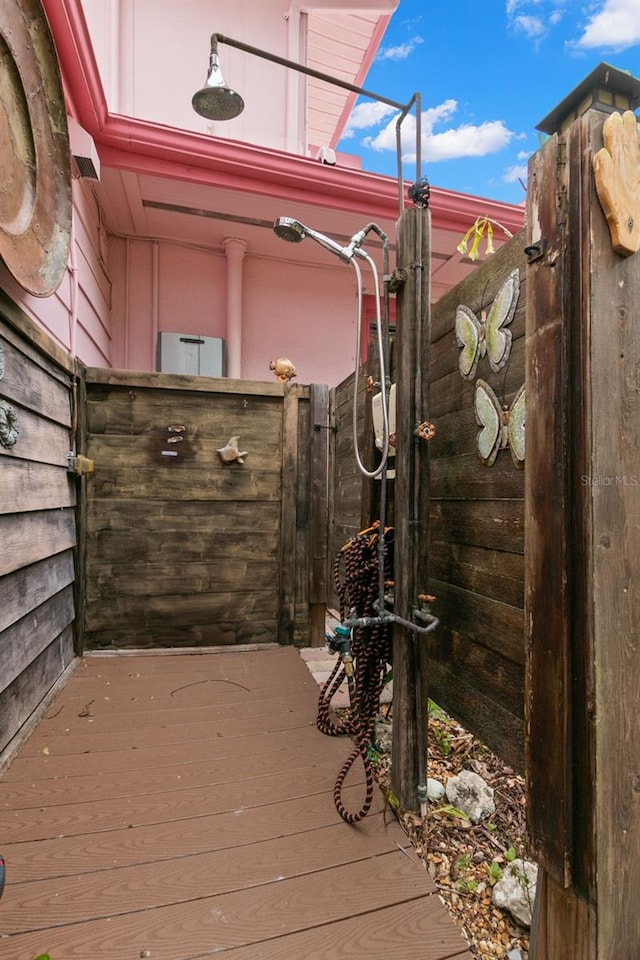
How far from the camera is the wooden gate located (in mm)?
2354

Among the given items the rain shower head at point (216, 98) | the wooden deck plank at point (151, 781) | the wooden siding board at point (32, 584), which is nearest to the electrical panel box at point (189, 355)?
the rain shower head at point (216, 98)

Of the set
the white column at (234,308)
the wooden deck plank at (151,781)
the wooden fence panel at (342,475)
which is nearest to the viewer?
the wooden deck plank at (151,781)

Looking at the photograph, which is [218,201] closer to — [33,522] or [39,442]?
[39,442]

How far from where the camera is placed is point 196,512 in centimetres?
247

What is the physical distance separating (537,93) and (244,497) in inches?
193

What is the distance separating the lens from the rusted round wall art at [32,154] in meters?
1.33

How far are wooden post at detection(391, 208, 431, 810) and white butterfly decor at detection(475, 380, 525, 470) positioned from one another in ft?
0.56

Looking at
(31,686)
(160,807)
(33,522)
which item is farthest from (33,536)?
(160,807)

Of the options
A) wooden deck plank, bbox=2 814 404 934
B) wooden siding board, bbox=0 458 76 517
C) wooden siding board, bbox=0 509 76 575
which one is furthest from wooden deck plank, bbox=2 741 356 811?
wooden siding board, bbox=0 458 76 517

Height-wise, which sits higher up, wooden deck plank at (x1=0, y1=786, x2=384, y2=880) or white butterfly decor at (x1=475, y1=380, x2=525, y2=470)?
white butterfly decor at (x1=475, y1=380, x2=525, y2=470)

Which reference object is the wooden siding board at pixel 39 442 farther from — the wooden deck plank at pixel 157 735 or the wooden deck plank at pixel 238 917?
the wooden deck plank at pixel 238 917

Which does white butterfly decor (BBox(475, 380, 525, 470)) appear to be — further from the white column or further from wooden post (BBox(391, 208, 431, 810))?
the white column

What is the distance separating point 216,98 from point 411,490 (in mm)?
1885

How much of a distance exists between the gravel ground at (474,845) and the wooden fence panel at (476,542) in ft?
1.05
